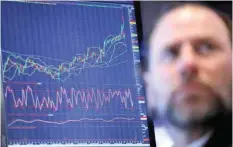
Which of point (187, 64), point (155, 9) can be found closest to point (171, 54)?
point (187, 64)

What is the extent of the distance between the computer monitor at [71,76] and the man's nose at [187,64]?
17 centimetres

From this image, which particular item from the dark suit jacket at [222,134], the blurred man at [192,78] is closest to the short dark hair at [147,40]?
the blurred man at [192,78]

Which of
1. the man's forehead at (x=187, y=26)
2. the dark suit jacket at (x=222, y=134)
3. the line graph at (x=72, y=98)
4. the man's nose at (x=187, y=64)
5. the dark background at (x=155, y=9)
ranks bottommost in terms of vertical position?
the dark suit jacket at (x=222, y=134)

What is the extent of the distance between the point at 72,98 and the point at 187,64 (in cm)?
46

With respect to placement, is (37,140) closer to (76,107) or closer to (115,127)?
(76,107)

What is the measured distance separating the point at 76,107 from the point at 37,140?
0.19 metres

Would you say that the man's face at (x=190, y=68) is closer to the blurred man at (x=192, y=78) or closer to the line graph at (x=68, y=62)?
the blurred man at (x=192, y=78)

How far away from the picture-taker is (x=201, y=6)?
177 cm

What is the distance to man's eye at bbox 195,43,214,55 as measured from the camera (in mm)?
1651

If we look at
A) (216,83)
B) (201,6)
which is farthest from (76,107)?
(201,6)

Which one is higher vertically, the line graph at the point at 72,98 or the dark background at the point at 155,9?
the dark background at the point at 155,9

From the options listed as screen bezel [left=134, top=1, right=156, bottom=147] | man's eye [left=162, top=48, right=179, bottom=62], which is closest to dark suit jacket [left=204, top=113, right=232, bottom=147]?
A: screen bezel [left=134, top=1, right=156, bottom=147]

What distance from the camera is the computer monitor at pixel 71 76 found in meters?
1.52

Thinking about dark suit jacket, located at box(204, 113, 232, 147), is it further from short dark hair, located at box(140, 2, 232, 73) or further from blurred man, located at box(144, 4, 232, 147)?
short dark hair, located at box(140, 2, 232, 73)
